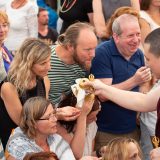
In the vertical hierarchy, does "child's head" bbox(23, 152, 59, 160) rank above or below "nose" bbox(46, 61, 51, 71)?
below

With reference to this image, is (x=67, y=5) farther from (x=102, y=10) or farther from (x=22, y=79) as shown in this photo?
(x=22, y=79)

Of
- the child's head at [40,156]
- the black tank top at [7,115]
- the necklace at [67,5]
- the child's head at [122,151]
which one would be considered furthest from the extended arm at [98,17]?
the child's head at [40,156]

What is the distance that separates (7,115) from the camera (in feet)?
14.3

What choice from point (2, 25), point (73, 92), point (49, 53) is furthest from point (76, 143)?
point (2, 25)

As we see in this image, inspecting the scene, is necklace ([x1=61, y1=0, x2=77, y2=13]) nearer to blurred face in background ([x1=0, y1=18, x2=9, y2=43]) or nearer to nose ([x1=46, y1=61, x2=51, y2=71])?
blurred face in background ([x1=0, y1=18, x2=9, y2=43])

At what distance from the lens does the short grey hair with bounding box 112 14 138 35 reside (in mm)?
4742

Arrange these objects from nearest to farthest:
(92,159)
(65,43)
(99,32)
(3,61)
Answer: (92,159) → (65,43) → (3,61) → (99,32)

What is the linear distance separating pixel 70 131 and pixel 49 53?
64 centimetres

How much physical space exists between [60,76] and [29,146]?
793mm

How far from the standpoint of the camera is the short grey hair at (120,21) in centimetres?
474

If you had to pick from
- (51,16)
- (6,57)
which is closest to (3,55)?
(6,57)

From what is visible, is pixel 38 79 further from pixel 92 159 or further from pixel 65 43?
pixel 92 159

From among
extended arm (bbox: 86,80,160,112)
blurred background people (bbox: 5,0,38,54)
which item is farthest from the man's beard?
blurred background people (bbox: 5,0,38,54)

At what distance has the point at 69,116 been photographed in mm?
4305
